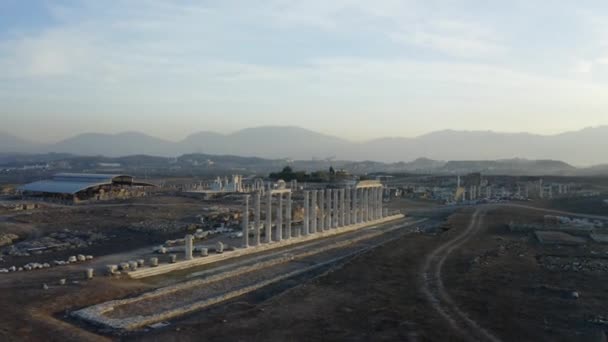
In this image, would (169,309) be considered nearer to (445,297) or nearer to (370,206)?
(445,297)

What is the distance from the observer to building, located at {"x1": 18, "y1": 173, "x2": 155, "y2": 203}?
213 ft

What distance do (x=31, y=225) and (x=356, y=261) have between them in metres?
28.0

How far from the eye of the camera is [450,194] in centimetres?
8550

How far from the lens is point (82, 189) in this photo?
64.6 meters

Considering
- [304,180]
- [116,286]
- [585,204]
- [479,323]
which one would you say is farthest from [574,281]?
[304,180]

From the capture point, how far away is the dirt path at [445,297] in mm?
16897

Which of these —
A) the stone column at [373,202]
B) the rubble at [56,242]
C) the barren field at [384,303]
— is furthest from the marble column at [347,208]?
the rubble at [56,242]

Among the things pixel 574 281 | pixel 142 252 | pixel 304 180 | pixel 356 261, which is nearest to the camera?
pixel 574 281

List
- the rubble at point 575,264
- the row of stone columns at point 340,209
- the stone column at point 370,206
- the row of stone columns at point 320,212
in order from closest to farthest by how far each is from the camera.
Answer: the rubble at point 575,264 < the row of stone columns at point 320,212 < the row of stone columns at point 340,209 < the stone column at point 370,206

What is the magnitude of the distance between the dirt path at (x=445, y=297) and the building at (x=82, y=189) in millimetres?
44437

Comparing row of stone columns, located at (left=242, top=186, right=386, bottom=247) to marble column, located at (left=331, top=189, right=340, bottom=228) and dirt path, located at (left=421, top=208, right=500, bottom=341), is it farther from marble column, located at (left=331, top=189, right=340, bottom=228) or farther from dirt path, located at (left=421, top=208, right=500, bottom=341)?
dirt path, located at (left=421, top=208, right=500, bottom=341)

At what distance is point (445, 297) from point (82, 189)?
5358 cm

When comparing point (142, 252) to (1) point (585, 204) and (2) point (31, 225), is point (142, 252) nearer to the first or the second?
(2) point (31, 225)

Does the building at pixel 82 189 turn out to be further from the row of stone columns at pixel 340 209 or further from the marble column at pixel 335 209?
the marble column at pixel 335 209
